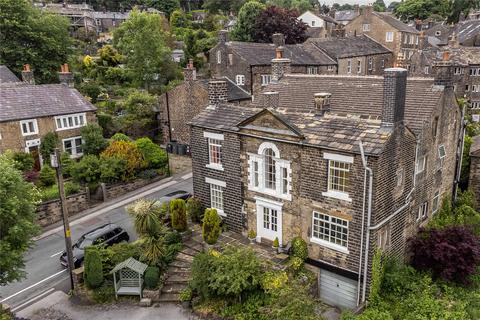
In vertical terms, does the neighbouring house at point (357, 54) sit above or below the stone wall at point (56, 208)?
above

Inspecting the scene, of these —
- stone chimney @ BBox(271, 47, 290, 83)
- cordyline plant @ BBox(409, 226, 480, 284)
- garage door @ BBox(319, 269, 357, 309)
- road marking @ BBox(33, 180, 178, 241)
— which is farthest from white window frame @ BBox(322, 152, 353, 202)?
road marking @ BBox(33, 180, 178, 241)

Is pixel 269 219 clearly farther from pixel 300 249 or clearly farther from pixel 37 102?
pixel 37 102

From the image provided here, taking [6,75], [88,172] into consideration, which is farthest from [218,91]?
[6,75]

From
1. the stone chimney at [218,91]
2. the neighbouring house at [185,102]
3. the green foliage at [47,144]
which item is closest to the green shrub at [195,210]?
the stone chimney at [218,91]

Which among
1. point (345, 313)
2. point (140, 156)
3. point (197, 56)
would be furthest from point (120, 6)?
point (345, 313)

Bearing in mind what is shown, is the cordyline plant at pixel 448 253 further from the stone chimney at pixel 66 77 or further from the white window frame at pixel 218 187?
the stone chimney at pixel 66 77

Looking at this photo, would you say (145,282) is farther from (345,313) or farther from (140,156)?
(140,156)
